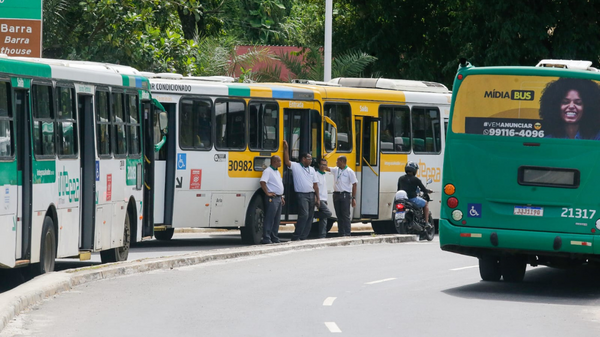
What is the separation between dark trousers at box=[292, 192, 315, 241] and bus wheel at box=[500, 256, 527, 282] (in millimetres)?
6734

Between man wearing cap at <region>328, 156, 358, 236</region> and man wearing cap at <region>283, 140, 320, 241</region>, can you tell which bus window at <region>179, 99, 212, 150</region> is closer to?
man wearing cap at <region>283, 140, 320, 241</region>

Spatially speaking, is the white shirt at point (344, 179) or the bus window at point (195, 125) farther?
the white shirt at point (344, 179)

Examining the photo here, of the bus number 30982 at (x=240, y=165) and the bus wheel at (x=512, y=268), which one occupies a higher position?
the bus number 30982 at (x=240, y=165)

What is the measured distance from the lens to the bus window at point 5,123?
12.6m

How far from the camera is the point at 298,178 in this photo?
2170cm

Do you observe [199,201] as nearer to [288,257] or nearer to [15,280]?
[288,257]

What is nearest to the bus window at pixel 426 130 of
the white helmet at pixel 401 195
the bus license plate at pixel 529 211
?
the white helmet at pixel 401 195

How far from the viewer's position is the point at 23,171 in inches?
519

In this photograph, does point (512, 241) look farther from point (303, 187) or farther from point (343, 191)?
point (343, 191)

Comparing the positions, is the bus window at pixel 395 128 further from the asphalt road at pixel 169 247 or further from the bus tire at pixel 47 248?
the bus tire at pixel 47 248

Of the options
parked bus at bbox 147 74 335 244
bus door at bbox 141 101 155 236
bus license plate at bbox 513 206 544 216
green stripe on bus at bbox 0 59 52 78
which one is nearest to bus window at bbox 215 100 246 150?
parked bus at bbox 147 74 335 244

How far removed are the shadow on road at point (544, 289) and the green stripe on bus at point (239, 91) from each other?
23.2 feet

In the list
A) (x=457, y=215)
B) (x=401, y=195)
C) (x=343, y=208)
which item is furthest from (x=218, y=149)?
(x=457, y=215)

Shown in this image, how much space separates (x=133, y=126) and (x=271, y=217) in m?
4.21
